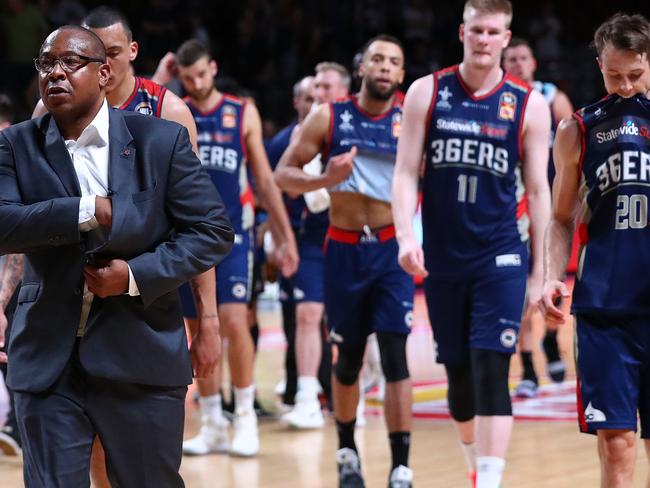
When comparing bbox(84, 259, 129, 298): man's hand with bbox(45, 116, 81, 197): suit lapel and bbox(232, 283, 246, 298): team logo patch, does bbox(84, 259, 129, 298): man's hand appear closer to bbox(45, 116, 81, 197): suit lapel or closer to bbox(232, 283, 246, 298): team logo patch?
bbox(45, 116, 81, 197): suit lapel

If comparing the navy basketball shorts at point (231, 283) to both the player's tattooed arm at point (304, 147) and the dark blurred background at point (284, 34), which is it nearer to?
the player's tattooed arm at point (304, 147)

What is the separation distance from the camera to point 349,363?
6809 millimetres

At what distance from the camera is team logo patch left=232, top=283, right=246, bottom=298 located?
7867 mm

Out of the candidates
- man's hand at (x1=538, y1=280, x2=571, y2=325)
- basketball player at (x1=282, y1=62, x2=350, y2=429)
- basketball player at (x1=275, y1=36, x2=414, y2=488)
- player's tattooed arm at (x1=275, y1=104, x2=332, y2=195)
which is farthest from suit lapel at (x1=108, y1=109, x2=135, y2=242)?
basketball player at (x1=282, y1=62, x2=350, y2=429)

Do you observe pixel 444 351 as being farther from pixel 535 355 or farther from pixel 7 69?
pixel 7 69

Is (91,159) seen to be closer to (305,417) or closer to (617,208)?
(617,208)

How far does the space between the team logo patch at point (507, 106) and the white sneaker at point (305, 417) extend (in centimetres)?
321

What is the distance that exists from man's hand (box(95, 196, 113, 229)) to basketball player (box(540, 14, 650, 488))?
1865 millimetres

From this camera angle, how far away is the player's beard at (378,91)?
7.29 meters

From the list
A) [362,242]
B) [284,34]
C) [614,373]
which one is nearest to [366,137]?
[362,242]

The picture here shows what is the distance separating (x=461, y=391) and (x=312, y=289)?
2873 mm

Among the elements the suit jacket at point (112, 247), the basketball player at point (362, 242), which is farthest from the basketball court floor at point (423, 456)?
the suit jacket at point (112, 247)

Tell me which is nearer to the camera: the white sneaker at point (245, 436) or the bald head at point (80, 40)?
the bald head at point (80, 40)

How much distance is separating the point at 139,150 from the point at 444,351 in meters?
2.54
